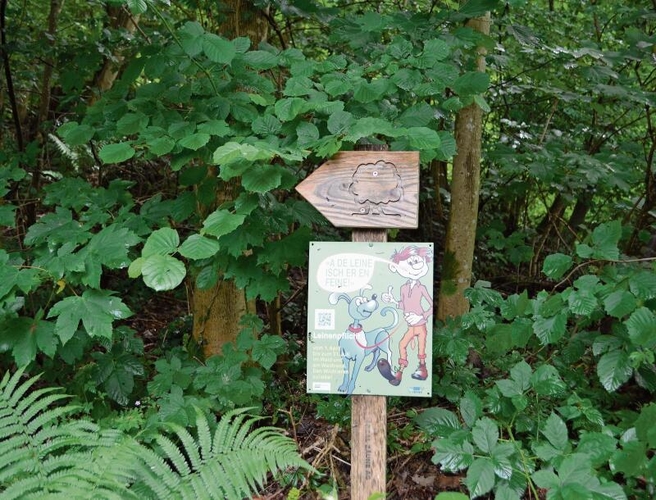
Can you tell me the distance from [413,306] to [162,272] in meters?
0.93

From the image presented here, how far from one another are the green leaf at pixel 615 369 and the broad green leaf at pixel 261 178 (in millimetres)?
1512

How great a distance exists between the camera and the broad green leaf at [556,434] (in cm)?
216

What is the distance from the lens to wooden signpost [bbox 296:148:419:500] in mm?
2199

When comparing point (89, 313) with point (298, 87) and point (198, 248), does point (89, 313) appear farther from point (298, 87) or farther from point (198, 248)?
point (298, 87)

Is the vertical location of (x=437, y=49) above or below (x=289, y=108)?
above

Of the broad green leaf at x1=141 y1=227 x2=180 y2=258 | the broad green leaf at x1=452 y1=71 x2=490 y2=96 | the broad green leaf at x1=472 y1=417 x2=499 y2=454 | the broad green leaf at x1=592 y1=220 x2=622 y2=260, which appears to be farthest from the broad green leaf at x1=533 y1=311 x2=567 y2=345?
the broad green leaf at x1=141 y1=227 x2=180 y2=258

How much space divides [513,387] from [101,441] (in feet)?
5.42

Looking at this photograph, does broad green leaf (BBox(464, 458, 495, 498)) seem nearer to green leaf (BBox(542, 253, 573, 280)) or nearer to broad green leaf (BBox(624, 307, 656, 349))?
broad green leaf (BBox(624, 307, 656, 349))

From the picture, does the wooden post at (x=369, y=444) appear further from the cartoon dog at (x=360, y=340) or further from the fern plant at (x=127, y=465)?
the fern plant at (x=127, y=465)

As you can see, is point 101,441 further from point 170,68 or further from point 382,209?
point 170,68

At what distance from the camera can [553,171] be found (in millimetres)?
3795

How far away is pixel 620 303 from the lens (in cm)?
219

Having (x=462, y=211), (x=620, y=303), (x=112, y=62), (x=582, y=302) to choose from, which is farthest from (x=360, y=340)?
(x=112, y=62)

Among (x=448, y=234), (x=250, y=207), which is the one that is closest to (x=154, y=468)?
(x=250, y=207)
